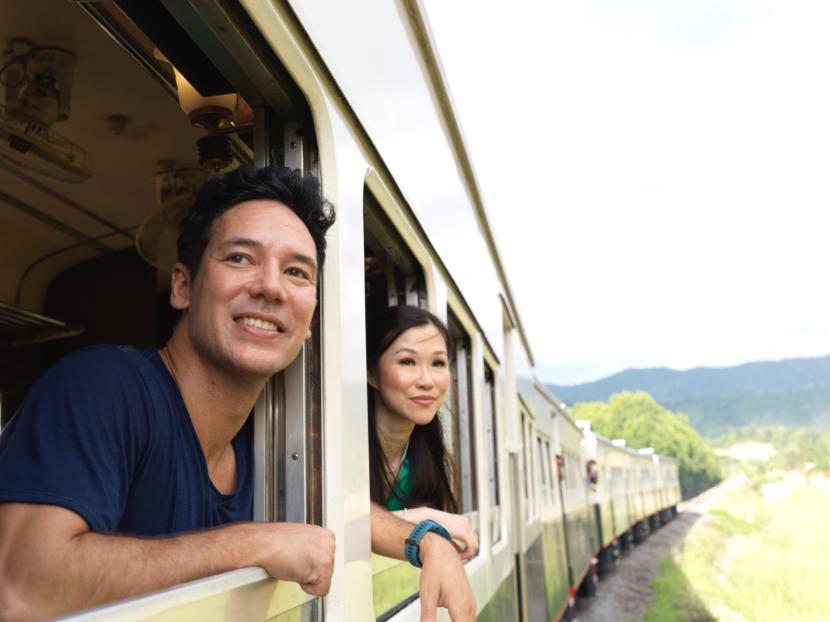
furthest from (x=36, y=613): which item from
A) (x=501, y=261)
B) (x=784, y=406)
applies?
(x=784, y=406)

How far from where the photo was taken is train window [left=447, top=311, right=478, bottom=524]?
304 centimetres

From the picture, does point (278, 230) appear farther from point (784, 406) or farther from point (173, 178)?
point (784, 406)

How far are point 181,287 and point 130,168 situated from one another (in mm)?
1476

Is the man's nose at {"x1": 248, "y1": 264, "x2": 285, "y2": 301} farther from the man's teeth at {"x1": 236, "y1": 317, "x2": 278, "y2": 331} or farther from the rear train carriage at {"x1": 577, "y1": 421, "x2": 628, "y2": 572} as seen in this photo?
the rear train carriage at {"x1": 577, "y1": 421, "x2": 628, "y2": 572}

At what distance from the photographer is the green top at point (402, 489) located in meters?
2.18

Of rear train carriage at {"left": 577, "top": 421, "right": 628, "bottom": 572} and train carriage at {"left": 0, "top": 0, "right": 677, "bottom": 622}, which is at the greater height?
train carriage at {"left": 0, "top": 0, "right": 677, "bottom": 622}

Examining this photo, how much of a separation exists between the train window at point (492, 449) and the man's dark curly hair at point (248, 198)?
2.55 m

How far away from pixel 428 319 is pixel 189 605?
4.70 feet

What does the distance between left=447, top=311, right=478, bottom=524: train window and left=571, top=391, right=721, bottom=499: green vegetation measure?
71.4m

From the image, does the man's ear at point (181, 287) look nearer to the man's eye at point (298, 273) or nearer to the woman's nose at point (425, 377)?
the man's eye at point (298, 273)

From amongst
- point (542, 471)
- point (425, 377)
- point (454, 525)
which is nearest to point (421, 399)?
point (425, 377)

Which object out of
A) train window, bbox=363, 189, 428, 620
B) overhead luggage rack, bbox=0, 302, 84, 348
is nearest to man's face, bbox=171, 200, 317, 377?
train window, bbox=363, 189, 428, 620

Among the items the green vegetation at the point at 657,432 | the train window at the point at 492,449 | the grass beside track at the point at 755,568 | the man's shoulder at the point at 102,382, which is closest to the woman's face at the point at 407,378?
the man's shoulder at the point at 102,382

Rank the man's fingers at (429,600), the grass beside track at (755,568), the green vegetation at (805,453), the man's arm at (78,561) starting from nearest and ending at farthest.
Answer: the man's arm at (78,561), the man's fingers at (429,600), the grass beside track at (755,568), the green vegetation at (805,453)
